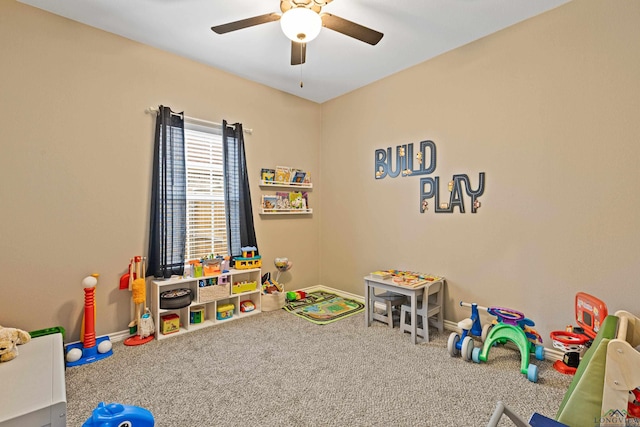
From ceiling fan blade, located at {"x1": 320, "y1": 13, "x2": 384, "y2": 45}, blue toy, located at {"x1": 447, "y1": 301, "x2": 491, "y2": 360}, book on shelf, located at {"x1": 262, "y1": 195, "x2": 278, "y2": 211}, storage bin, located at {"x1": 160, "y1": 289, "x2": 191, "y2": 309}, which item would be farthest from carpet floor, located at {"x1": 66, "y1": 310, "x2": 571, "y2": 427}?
ceiling fan blade, located at {"x1": 320, "y1": 13, "x2": 384, "y2": 45}

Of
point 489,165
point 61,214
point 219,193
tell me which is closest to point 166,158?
point 219,193

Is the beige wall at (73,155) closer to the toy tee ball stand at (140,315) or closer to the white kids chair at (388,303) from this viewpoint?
the toy tee ball stand at (140,315)

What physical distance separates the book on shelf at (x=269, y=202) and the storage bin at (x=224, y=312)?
3.94 ft

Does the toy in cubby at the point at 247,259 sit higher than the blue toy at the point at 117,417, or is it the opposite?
the toy in cubby at the point at 247,259

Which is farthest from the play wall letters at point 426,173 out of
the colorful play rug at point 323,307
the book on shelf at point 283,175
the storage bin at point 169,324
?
the storage bin at point 169,324

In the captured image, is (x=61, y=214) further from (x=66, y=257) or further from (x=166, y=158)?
(x=166, y=158)

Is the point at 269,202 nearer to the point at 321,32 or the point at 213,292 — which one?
the point at 213,292

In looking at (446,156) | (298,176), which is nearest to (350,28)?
(446,156)

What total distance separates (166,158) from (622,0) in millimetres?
3702

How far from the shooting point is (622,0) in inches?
75.8

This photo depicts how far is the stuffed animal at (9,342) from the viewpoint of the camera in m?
1.66

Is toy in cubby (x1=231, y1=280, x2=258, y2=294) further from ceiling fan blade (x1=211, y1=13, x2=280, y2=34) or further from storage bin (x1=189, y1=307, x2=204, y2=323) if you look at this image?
ceiling fan blade (x1=211, y1=13, x2=280, y2=34)

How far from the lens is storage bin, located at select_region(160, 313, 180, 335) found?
263 cm

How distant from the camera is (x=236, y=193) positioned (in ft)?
10.7
